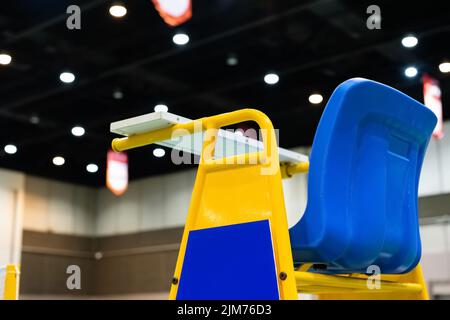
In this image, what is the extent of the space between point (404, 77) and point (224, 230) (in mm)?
7330

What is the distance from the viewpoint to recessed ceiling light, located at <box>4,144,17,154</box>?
11719mm

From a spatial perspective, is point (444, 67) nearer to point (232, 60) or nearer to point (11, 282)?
point (232, 60)

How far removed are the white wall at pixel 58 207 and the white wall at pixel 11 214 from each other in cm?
33

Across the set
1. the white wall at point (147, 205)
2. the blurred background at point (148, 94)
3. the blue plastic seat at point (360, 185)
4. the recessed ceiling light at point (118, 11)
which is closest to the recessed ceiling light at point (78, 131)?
the blurred background at point (148, 94)

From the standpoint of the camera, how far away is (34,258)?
13594mm

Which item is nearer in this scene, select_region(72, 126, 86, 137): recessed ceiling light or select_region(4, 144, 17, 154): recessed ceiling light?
select_region(72, 126, 86, 137): recessed ceiling light

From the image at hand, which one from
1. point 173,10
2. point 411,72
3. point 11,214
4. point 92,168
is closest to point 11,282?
point 173,10

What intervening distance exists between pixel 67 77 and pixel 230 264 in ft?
23.9

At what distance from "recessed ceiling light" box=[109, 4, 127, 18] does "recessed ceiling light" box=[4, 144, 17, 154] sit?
18.4ft

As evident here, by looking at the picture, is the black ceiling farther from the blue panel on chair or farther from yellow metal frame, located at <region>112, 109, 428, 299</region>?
the blue panel on chair

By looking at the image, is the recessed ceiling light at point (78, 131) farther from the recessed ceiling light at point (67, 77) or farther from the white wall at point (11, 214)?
the white wall at point (11, 214)

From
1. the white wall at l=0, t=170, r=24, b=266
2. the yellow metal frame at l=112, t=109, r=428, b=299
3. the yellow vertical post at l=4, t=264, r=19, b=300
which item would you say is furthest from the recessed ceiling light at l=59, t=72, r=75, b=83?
the yellow metal frame at l=112, t=109, r=428, b=299
